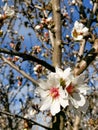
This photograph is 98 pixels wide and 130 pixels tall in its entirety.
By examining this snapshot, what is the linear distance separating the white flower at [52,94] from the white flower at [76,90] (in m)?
0.05

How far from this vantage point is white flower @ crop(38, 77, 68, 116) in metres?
2.22

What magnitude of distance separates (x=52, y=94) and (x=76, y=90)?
16 centimetres

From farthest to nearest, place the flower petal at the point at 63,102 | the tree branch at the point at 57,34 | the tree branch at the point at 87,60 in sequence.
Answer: the tree branch at the point at 57,34 → the tree branch at the point at 87,60 → the flower petal at the point at 63,102

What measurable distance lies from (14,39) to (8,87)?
116 cm

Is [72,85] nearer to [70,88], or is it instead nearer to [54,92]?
[70,88]

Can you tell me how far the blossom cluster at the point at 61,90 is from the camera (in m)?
2.22

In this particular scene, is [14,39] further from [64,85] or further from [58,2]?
[64,85]

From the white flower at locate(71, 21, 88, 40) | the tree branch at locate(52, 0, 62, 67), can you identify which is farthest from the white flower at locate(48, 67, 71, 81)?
the white flower at locate(71, 21, 88, 40)

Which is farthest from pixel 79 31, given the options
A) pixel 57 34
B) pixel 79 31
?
pixel 57 34

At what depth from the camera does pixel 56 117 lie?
96.6 inches

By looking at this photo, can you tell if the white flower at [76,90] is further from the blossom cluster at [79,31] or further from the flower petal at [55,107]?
the blossom cluster at [79,31]

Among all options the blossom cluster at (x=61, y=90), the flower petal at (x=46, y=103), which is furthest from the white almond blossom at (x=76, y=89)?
the flower petal at (x=46, y=103)

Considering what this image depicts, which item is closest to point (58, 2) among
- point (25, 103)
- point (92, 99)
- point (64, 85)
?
point (64, 85)

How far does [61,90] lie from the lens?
225 centimetres
